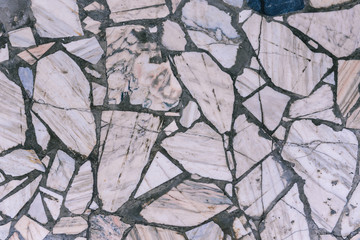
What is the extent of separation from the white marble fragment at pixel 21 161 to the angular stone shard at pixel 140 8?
53cm

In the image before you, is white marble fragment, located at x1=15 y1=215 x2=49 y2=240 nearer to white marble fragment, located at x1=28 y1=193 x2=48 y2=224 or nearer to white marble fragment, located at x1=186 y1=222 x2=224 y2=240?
white marble fragment, located at x1=28 y1=193 x2=48 y2=224

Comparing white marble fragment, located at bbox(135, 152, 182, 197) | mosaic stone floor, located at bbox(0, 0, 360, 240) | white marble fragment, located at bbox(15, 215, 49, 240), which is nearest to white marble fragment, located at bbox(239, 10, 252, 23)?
mosaic stone floor, located at bbox(0, 0, 360, 240)

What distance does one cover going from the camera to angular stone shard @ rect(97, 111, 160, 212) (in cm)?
118

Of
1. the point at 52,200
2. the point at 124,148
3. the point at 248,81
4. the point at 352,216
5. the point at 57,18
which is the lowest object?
the point at 352,216

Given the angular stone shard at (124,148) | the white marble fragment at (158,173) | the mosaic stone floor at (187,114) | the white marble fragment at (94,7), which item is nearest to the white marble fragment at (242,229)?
the mosaic stone floor at (187,114)

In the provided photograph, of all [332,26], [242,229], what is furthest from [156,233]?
[332,26]

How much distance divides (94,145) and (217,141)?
39 cm

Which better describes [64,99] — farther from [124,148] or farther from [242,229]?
[242,229]

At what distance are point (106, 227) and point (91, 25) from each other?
65 centimetres

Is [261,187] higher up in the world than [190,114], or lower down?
lower down

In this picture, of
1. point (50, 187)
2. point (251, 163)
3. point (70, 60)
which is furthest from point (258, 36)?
point (50, 187)

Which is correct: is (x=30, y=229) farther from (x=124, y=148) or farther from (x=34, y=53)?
(x=34, y=53)

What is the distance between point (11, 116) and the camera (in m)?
1.20

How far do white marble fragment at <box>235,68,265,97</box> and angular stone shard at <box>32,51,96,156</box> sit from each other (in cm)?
48
